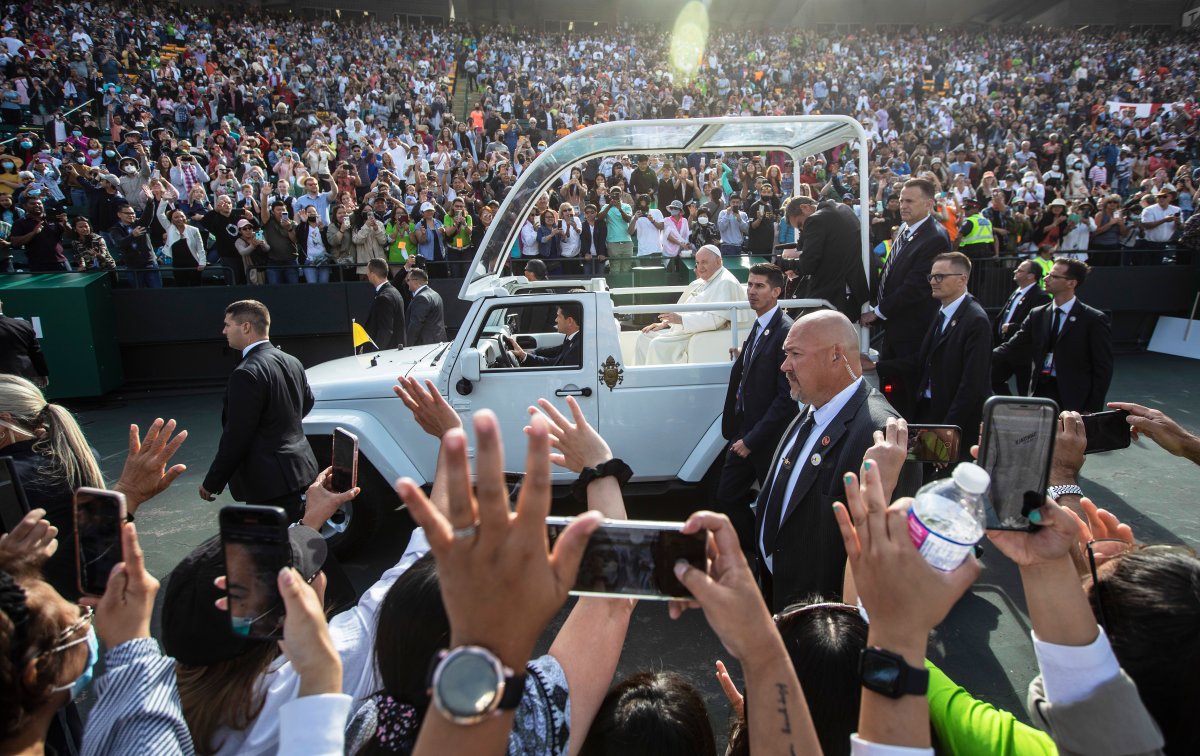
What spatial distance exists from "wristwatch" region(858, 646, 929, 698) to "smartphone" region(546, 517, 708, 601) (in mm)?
286

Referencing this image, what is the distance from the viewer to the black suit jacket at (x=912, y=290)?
16.4 ft

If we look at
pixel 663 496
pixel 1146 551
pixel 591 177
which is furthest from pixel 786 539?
pixel 591 177

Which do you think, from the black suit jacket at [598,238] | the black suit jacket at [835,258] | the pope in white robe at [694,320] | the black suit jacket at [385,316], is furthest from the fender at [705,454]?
the black suit jacket at [598,238]

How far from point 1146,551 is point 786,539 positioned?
4.35 feet

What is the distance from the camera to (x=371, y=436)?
472 cm

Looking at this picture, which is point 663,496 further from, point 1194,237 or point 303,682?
point 1194,237

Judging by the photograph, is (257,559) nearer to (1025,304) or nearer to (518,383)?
(518,383)

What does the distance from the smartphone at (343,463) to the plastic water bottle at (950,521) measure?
166 centimetres

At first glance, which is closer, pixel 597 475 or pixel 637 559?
pixel 637 559

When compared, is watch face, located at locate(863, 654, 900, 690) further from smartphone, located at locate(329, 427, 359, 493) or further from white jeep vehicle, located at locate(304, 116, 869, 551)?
white jeep vehicle, located at locate(304, 116, 869, 551)

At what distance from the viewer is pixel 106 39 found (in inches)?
719

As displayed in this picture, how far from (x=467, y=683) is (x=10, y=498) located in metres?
1.94

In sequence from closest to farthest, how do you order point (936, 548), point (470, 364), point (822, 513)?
1. point (936, 548)
2. point (822, 513)
3. point (470, 364)

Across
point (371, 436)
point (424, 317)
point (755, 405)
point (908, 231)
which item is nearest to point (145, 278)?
point (424, 317)
